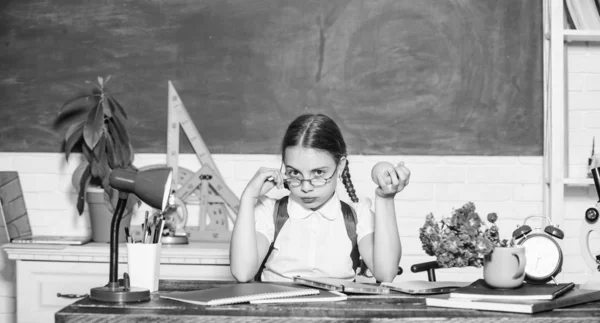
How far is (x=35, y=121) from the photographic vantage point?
3.46 m

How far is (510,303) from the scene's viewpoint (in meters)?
1.67

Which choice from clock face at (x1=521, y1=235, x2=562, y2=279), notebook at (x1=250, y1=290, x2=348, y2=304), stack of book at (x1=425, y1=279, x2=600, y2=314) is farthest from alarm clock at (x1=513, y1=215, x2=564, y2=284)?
notebook at (x1=250, y1=290, x2=348, y2=304)

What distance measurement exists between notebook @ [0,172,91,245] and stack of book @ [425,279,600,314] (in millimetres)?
1909

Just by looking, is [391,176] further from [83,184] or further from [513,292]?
[83,184]

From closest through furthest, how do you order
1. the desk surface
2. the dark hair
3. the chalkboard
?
the dark hair → the desk surface → the chalkboard

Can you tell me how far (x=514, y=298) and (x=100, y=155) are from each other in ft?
6.48

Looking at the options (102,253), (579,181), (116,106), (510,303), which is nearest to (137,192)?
(510,303)

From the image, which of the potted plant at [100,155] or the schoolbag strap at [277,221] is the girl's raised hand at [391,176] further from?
the potted plant at [100,155]

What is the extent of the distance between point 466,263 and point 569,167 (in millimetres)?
1696

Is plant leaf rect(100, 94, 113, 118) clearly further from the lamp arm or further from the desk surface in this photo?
the lamp arm

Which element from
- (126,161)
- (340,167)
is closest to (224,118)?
(126,161)

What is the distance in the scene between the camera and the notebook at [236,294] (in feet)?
5.65

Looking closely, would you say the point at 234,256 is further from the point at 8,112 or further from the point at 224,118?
the point at 8,112

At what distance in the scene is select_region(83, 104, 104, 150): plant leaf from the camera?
10.4ft
